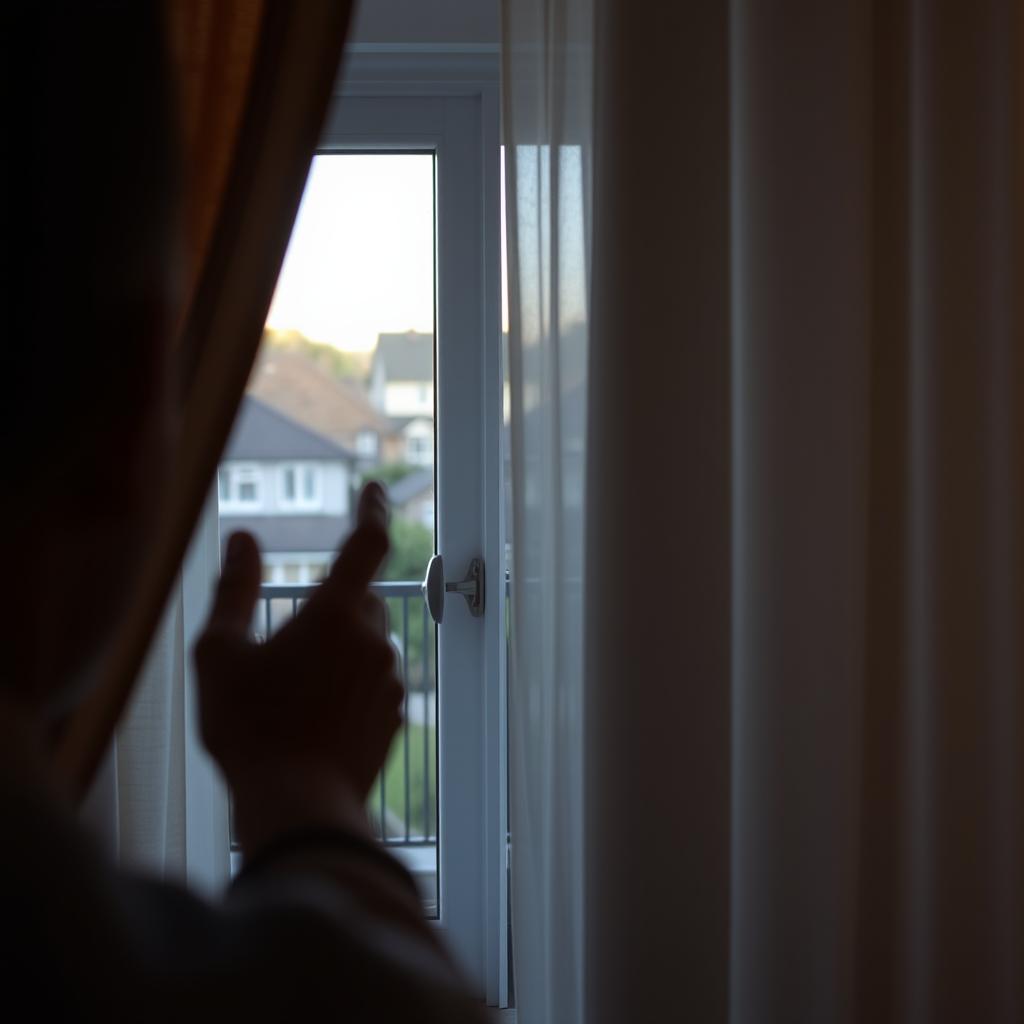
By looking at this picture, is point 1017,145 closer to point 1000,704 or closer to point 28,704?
point 1000,704

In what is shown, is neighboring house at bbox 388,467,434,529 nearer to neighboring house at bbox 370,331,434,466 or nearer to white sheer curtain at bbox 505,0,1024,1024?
neighboring house at bbox 370,331,434,466

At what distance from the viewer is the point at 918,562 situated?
4.91 feet

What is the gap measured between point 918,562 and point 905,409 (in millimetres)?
234

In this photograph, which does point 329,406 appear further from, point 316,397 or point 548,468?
point 548,468

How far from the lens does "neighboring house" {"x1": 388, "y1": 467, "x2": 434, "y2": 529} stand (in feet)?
6.55

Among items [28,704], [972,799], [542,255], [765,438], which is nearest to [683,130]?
[542,255]

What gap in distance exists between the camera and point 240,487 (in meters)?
2.68

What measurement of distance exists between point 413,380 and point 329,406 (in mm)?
907

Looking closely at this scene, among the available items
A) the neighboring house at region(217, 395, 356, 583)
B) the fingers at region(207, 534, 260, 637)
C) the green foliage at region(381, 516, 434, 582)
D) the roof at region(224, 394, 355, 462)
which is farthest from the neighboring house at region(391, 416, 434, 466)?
Result: the fingers at region(207, 534, 260, 637)

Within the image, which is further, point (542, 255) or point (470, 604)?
point (470, 604)

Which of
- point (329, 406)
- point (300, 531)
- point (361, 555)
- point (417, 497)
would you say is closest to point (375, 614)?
point (361, 555)

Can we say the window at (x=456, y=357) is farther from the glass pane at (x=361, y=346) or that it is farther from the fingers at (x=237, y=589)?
the fingers at (x=237, y=589)

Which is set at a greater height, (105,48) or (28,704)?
(105,48)


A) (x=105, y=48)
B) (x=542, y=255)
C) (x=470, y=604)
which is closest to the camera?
(x=105, y=48)
